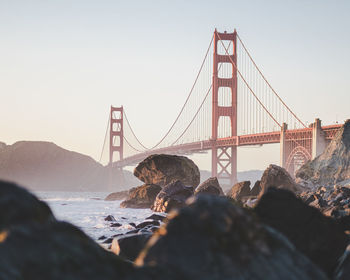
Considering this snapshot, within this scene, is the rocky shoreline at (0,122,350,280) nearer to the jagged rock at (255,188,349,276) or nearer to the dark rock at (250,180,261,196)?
the jagged rock at (255,188,349,276)

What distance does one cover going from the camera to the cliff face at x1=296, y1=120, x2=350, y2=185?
23359 mm

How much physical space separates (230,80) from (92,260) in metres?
50.6

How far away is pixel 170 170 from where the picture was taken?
21547 millimetres

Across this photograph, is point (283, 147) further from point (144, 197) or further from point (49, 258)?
point (49, 258)

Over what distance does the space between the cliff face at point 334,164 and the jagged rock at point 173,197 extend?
10337 millimetres

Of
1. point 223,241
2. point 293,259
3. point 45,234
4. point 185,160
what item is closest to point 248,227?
point 223,241

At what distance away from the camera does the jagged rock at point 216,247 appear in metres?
2.17

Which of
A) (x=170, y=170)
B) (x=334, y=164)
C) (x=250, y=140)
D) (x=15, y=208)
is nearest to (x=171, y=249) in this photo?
(x=15, y=208)

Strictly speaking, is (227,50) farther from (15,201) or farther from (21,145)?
(21,145)

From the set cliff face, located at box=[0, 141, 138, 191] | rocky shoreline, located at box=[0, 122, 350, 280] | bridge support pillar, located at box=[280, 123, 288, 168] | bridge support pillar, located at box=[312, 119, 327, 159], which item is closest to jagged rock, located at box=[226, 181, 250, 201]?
bridge support pillar, located at box=[312, 119, 327, 159]

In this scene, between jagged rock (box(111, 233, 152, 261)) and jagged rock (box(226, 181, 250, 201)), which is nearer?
jagged rock (box(111, 233, 152, 261))

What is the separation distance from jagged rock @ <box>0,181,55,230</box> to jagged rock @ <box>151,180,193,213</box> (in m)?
12.7

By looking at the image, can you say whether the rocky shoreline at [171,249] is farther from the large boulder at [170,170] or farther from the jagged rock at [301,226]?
the large boulder at [170,170]

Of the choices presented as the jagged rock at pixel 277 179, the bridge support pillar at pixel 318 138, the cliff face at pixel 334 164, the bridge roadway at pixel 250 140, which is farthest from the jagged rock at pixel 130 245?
the bridge support pillar at pixel 318 138
